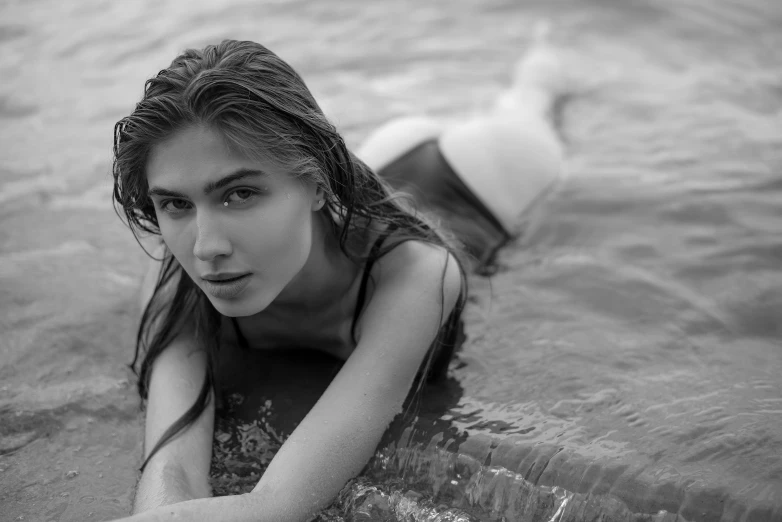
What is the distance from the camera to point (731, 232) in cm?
412

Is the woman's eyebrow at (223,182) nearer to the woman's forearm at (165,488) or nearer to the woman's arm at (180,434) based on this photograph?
the woman's arm at (180,434)

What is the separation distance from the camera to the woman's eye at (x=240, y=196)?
7.66 feet

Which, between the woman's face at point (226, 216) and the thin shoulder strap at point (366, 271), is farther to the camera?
the thin shoulder strap at point (366, 271)

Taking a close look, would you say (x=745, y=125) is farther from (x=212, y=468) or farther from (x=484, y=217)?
(x=212, y=468)

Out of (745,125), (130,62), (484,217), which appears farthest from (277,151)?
(130,62)

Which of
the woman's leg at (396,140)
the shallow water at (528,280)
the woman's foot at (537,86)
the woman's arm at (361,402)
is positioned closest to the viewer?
the woman's arm at (361,402)

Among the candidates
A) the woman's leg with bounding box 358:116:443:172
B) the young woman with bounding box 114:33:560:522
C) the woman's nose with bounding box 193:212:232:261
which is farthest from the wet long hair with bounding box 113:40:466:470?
the woman's leg with bounding box 358:116:443:172

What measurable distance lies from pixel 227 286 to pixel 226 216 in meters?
0.21

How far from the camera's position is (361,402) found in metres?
2.52

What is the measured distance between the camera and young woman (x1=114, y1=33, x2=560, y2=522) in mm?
2295

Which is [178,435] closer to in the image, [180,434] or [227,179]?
[180,434]

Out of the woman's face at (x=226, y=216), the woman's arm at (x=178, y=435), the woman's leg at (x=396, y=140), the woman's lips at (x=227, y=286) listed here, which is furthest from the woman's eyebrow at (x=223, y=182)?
the woman's leg at (x=396, y=140)

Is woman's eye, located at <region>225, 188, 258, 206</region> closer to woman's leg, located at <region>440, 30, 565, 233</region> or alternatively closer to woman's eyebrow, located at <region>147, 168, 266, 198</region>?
woman's eyebrow, located at <region>147, 168, 266, 198</region>

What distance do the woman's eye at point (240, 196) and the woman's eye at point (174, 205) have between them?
0.12m
